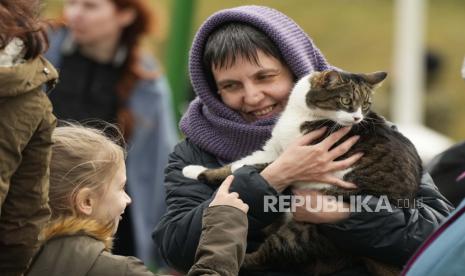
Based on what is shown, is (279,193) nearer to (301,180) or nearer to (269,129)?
(301,180)

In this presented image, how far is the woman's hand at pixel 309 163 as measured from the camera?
336cm

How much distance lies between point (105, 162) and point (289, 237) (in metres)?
0.75

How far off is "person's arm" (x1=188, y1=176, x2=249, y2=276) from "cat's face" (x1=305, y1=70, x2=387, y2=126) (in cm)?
62

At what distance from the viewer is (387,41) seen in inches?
675

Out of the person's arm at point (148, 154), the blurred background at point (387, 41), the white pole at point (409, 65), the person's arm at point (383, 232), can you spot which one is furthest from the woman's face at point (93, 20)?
the blurred background at point (387, 41)

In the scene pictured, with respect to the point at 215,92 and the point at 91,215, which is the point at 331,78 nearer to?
the point at 215,92

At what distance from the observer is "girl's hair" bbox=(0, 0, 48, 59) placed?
8.47ft

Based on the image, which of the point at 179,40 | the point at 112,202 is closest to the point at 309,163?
the point at 112,202

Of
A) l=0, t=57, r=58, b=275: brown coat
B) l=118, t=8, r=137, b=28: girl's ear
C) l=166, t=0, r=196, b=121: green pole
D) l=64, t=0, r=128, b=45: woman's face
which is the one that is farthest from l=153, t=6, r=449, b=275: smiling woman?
l=166, t=0, r=196, b=121: green pole

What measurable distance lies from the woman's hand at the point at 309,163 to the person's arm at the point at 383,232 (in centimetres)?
18

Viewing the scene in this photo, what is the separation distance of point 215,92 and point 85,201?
87 cm

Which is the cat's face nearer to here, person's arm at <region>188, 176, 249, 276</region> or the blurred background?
person's arm at <region>188, 176, 249, 276</region>

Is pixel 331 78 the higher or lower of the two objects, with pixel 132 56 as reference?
higher

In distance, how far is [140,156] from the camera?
6266 mm
